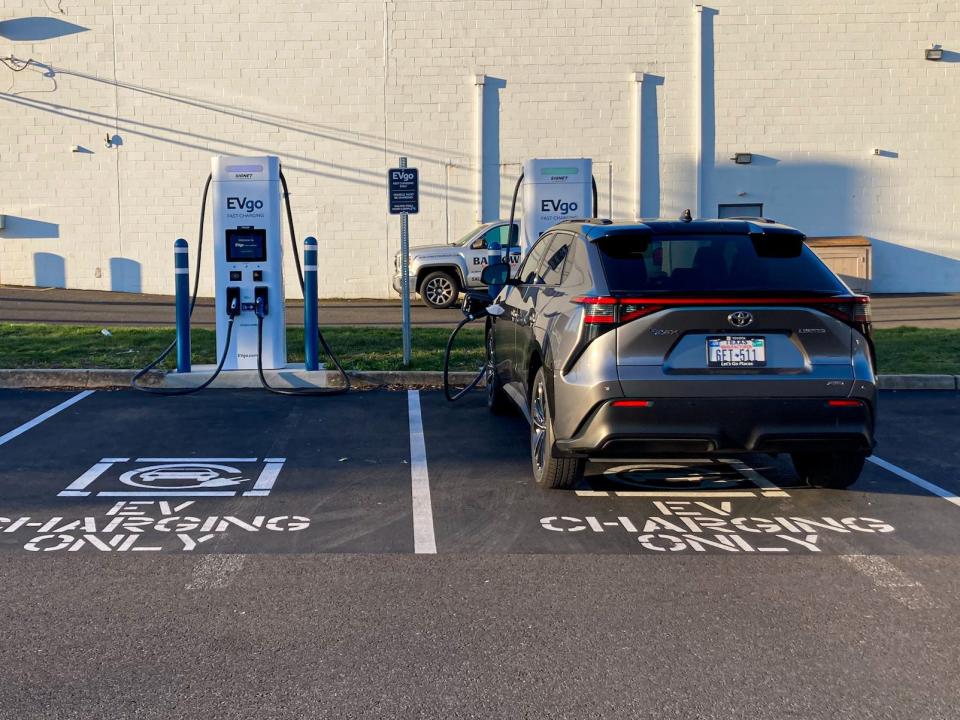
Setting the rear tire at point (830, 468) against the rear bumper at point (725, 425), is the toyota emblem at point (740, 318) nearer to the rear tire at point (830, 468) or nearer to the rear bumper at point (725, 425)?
the rear bumper at point (725, 425)

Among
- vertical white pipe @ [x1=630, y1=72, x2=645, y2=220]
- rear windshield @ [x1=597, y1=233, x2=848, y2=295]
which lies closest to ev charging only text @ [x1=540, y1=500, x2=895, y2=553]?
rear windshield @ [x1=597, y1=233, x2=848, y2=295]

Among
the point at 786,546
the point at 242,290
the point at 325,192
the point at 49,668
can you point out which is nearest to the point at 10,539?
the point at 49,668

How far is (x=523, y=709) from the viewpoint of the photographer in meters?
3.96

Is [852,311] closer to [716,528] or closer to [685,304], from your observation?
[685,304]

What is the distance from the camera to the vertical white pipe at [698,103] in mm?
23109

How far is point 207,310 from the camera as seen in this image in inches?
779

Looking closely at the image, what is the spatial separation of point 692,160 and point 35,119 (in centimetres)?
1349

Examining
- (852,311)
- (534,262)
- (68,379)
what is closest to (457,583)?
(852,311)

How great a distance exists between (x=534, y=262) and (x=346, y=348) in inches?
197

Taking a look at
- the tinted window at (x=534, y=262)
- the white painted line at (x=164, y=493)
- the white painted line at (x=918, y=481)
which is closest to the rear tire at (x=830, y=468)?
the white painted line at (x=918, y=481)

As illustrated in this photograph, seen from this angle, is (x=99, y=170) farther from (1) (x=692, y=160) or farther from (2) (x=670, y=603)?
(2) (x=670, y=603)

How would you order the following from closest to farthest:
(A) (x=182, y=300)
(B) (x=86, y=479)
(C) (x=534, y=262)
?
(B) (x=86, y=479), (C) (x=534, y=262), (A) (x=182, y=300)

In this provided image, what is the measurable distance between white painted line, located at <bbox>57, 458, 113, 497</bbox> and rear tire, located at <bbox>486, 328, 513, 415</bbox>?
10.5 ft

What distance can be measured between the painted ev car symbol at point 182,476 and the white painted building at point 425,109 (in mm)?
15726
